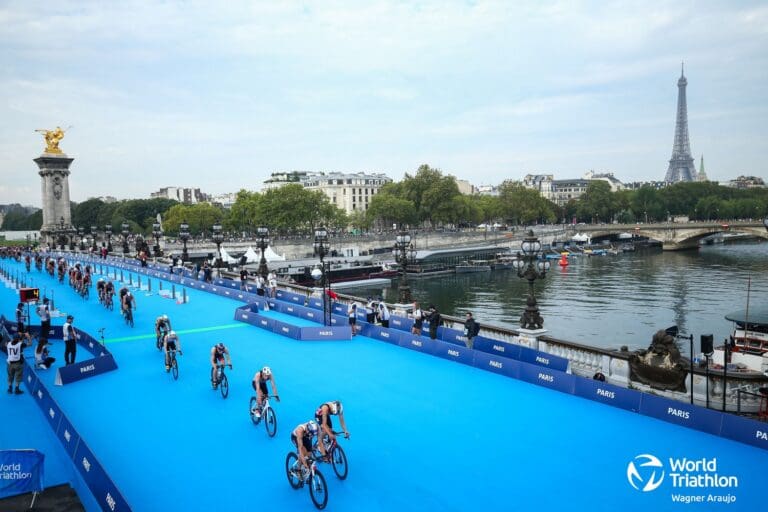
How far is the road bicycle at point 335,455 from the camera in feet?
36.2

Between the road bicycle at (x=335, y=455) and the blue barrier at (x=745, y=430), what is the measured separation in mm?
8079

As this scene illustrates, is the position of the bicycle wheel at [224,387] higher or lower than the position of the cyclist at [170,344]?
lower

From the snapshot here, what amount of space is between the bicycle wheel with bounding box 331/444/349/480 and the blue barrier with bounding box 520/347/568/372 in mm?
9028

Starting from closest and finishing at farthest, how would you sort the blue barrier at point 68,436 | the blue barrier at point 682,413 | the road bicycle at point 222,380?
1. the blue barrier at point 68,436
2. the blue barrier at point 682,413
3. the road bicycle at point 222,380

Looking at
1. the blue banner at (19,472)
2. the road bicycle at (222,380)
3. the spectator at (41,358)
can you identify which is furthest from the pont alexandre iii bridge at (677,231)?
the blue banner at (19,472)

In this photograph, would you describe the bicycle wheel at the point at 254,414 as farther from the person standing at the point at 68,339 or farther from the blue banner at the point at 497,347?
the blue banner at the point at 497,347

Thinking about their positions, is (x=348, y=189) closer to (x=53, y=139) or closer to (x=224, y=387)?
(x=53, y=139)

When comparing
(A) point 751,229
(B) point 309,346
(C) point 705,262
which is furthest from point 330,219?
(B) point 309,346

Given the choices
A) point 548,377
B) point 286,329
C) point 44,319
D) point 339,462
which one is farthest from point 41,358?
point 548,377

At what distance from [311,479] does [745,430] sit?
8.98 m

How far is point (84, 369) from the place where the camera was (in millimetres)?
18438

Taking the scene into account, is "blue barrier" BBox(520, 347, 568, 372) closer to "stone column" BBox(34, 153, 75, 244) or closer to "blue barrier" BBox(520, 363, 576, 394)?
"blue barrier" BBox(520, 363, 576, 394)

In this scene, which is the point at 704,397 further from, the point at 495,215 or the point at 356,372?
the point at 495,215

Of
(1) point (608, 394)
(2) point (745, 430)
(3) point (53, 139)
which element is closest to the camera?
(2) point (745, 430)
